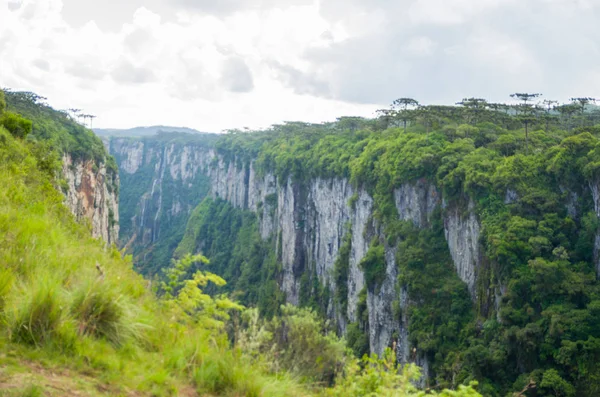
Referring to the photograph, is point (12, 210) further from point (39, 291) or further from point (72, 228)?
point (39, 291)

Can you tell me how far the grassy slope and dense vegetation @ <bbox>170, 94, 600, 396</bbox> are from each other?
13.3m

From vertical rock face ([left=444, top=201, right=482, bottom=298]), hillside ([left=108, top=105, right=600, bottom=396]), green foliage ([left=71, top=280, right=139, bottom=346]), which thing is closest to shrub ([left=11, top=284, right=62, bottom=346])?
green foliage ([left=71, top=280, right=139, bottom=346])

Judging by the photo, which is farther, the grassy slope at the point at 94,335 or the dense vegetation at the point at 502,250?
the dense vegetation at the point at 502,250

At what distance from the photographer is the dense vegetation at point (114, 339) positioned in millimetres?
4209

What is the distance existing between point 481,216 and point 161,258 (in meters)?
82.2

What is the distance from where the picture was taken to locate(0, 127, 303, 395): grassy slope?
4.22 meters

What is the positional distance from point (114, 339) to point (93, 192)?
44.6 meters

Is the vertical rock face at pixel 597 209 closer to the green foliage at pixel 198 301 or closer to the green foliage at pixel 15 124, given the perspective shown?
the green foliage at pixel 198 301

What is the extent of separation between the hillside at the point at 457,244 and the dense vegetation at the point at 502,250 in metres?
0.07

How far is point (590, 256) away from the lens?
23.9 meters

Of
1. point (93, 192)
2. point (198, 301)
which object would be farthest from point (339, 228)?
point (198, 301)

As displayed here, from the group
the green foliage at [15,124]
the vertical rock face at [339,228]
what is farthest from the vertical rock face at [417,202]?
the green foliage at [15,124]

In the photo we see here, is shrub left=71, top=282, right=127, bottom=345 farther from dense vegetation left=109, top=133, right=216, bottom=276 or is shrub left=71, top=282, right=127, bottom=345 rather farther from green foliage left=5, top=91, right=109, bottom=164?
dense vegetation left=109, top=133, right=216, bottom=276

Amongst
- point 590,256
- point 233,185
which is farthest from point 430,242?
point 233,185
